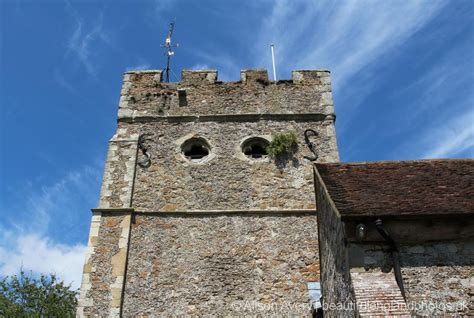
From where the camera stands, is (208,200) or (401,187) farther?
(208,200)

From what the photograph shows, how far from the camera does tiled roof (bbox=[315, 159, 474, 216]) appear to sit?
546 cm

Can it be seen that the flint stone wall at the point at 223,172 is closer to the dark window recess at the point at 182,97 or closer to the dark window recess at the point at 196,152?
the dark window recess at the point at 196,152

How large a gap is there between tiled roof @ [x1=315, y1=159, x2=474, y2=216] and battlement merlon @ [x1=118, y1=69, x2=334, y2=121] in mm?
5034

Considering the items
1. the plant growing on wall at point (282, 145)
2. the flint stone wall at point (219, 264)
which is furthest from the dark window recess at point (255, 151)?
the flint stone wall at point (219, 264)

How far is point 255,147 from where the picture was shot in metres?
11.9

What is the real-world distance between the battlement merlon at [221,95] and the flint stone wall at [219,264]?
313 cm

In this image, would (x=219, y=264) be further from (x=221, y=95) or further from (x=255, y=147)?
(x=221, y=95)

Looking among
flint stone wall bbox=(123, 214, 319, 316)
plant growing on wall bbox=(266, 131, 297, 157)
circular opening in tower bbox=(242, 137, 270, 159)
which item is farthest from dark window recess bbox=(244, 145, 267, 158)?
flint stone wall bbox=(123, 214, 319, 316)

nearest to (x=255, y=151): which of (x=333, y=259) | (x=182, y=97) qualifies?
(x=182, y=97)

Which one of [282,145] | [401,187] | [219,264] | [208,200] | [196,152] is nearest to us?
[401,187]

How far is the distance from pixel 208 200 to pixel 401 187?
17.7ft

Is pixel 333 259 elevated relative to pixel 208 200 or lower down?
lower down

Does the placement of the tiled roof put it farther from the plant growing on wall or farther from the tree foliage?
the tree foliage

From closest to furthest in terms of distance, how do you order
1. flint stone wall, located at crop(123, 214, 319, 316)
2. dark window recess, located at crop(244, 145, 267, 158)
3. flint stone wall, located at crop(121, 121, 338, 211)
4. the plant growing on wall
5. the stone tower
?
1. flint stone wall, located at crop(123, 214, 319, 316)
2. the stone tower
3. flint stone wall, located at crop(121, 121, 338, 211)
4. the plant growing on wall
5. dark window recess, located at crop(244, 145, 267, 158)
